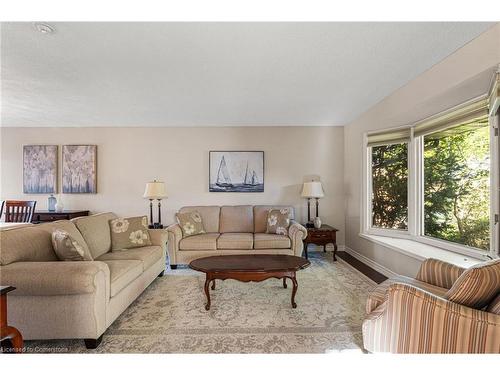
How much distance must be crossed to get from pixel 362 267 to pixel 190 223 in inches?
107

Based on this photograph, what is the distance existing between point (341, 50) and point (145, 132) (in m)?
3.88

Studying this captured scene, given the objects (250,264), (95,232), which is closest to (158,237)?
(95,232)

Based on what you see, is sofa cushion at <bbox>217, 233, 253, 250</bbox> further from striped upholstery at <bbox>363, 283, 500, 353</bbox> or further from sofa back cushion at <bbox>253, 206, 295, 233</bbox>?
striped upholstery at <bbox>363, 283, 500, 353</bbox>

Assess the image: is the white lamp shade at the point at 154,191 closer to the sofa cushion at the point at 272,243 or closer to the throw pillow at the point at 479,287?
the sofa cushion at the point at 272,243

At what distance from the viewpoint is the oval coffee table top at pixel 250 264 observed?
2584 millimetres

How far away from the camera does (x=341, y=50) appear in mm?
2168

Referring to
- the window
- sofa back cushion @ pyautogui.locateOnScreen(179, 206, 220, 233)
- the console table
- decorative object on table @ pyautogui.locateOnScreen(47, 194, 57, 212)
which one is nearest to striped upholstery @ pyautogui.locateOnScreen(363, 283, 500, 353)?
the window

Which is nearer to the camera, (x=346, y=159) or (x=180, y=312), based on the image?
(x=180, y=312)

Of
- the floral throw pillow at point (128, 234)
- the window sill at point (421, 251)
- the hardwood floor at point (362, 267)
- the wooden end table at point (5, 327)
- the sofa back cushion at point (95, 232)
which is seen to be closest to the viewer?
the wooden end table at point (5, 327)

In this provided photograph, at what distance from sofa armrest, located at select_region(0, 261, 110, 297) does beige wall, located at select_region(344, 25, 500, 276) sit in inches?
127

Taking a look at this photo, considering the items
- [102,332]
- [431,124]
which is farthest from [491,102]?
[102,332]

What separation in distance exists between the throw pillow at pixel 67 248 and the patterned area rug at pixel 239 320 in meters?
0.63

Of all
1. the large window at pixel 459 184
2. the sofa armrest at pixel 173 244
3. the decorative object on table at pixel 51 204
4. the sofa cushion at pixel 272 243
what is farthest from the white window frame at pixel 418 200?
the decorative object on table at pixel 51 204

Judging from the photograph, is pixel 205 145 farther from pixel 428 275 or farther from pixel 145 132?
pixel 428 275
